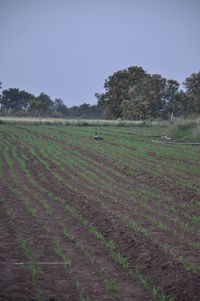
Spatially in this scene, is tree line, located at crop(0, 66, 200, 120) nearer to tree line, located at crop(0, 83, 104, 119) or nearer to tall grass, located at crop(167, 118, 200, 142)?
tree line, located at crop(0, 83, 104, 119)

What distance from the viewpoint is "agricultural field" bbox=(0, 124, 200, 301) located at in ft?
16.8

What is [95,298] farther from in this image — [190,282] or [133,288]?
[190,282]

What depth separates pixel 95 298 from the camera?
4.80 m

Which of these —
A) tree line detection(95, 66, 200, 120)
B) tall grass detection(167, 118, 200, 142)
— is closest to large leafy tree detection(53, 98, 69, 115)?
tree line detection(95, 66, 200, 120)

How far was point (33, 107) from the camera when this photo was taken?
97.6 metres

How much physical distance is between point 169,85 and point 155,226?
64100 millimetres

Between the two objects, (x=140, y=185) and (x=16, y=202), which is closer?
(x=16, y=202)

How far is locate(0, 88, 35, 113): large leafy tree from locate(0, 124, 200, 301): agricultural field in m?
95.8

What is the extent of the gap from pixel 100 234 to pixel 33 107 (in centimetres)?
9252

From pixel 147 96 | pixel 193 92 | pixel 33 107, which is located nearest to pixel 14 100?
pixel 33 107

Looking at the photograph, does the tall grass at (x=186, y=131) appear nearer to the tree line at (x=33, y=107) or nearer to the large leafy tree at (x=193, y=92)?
the large leafy tree at (x=193, y=92)

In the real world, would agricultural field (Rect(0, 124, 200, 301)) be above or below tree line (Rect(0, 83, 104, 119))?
below

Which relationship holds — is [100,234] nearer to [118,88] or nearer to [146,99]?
[146,99]

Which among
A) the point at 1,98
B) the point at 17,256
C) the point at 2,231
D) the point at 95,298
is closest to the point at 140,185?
the point at 2,231
